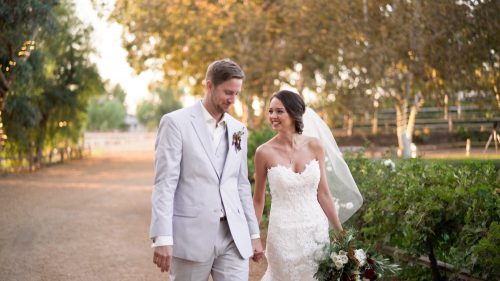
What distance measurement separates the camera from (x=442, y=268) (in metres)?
6.13

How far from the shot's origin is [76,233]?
11812 millimetres

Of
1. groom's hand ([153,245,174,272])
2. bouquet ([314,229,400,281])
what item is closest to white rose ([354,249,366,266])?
bouquet ([314,229,400,281])

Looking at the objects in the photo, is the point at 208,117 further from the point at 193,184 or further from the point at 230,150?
the point at 193,184

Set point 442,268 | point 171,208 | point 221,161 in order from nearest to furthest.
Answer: point 171,208
point 221,161
point 442,268

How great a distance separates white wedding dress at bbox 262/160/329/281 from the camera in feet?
15.9

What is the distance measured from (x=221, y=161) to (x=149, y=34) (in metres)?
26.2

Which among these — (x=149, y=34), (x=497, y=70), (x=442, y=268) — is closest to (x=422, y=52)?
(x=497, y=70)

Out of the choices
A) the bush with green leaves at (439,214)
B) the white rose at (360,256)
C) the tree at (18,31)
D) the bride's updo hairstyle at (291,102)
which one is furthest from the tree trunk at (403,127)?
the white rose at (360,256)

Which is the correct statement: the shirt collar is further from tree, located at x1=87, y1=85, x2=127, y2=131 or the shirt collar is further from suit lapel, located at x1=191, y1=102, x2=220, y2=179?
tree, located at x1=87, y1=85, x2=127, y2=131

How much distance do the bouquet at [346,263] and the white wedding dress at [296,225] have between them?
0.23 metres

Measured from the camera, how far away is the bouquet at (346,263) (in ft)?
14.4

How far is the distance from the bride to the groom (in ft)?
3.15

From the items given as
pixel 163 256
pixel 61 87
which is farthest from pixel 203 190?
pixel 61 87

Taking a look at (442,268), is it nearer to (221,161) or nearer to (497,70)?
(221,161)
